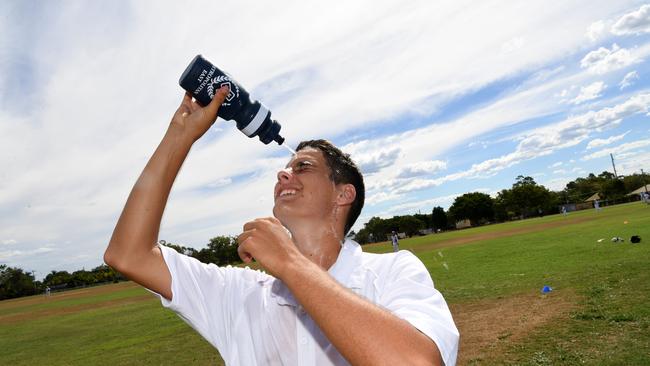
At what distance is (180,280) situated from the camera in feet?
8.01

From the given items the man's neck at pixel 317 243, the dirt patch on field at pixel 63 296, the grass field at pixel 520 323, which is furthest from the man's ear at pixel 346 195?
the dirt patch on field at pixel 63 296

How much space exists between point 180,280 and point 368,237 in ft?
367

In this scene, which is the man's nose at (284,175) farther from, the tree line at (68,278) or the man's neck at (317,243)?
the tree line at (68,278)

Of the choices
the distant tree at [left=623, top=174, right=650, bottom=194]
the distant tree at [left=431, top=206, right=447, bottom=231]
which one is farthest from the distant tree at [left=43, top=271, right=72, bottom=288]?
the distant tree at [left=623, top=174, right=650, bottom=194]

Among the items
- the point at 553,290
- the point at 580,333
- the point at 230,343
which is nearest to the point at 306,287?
the point at 230,343

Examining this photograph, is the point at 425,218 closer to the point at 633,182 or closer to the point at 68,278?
the point at 633,182

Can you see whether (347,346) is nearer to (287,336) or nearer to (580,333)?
(287,336)

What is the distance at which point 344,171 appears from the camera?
2910 mm

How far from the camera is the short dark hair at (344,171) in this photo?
9.43ft

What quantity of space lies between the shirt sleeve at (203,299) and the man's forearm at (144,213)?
19 cm

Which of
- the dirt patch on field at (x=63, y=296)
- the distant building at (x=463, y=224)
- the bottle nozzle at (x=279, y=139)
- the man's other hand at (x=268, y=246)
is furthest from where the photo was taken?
the distant building at (x=463, y=224)

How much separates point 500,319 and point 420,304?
34.0 feet

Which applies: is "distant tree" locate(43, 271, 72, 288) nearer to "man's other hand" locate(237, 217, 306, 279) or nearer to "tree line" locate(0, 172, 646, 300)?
"tree line" locate(0, 172, 646, 300)

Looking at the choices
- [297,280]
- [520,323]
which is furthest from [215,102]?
[520,323]
